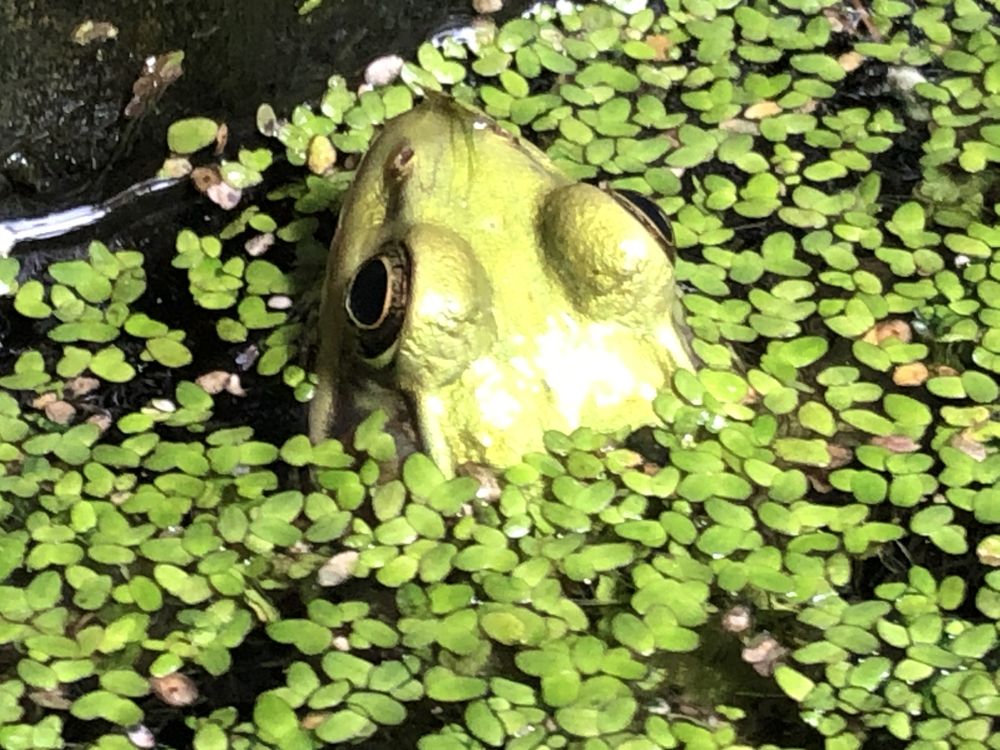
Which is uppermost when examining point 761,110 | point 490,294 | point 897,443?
point 490,294

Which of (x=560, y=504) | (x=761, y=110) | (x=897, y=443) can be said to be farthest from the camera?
(x=761, y=110)

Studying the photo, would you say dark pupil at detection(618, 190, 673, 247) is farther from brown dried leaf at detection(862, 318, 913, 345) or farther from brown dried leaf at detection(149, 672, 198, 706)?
brown dried leaf at detection(149, 672, 198, 706)

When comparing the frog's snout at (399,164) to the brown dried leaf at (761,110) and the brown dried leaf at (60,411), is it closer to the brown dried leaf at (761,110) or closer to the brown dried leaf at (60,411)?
the brown dried leaf at (60,411)

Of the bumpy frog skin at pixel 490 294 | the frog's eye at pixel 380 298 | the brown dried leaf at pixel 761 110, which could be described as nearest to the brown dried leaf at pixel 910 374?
the bumpy frog skin at pixel 490 294

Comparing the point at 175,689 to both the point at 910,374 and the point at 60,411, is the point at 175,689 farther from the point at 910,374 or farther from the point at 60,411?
the point at 910,374

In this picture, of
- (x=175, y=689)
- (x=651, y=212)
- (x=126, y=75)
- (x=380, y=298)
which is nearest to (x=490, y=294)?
(x=380, y=298)

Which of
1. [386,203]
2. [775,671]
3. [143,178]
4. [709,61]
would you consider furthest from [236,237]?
[775,671]

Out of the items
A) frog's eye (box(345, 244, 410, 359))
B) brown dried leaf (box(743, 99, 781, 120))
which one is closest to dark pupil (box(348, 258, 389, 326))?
frog's eye (box(345, 244, 410, 359))
